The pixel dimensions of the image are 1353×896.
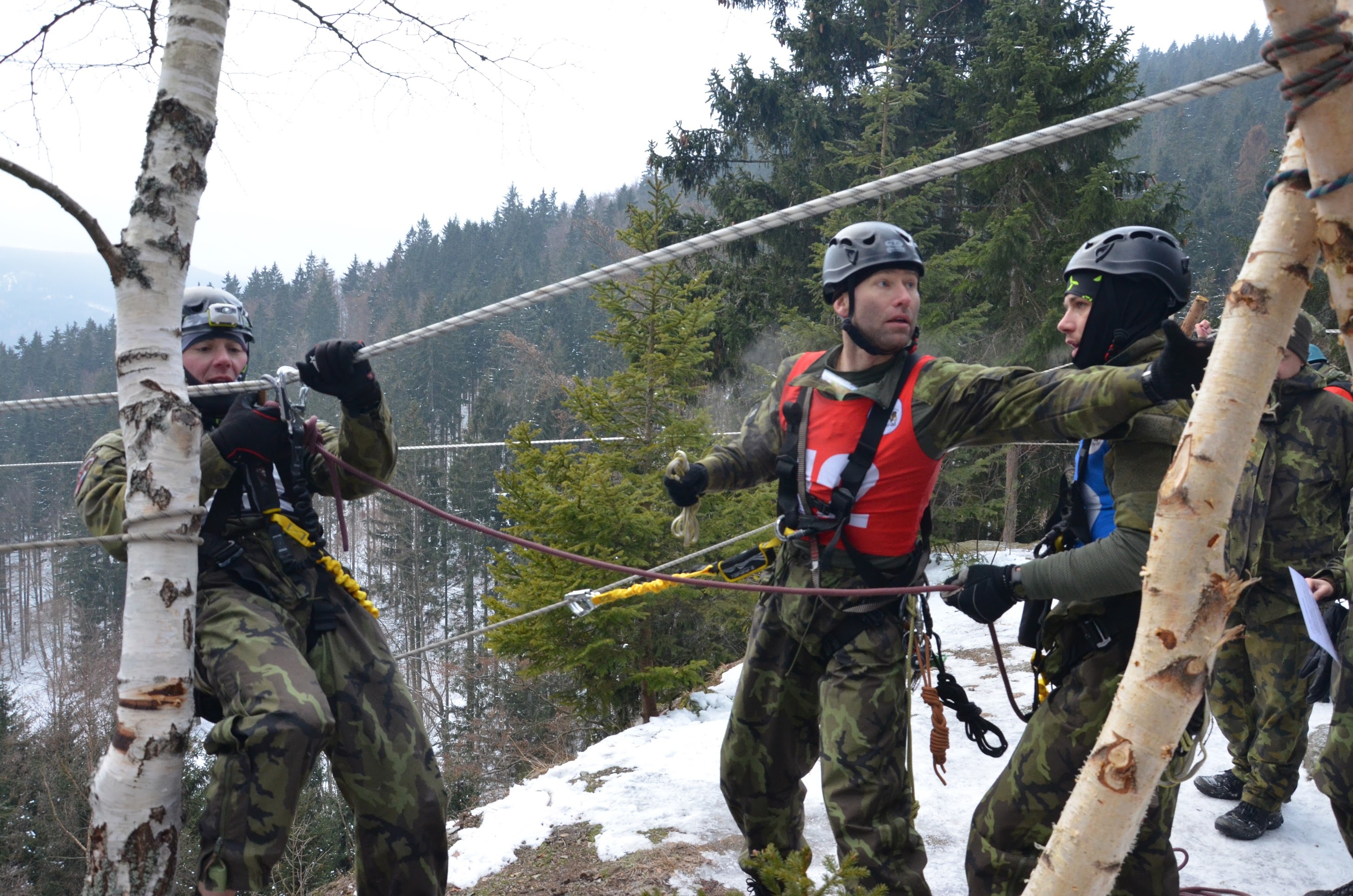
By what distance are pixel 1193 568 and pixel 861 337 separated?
7.33ft

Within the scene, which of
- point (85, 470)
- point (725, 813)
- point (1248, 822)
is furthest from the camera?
point (725, 813)

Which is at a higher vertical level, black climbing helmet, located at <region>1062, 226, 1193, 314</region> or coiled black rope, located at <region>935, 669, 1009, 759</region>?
black climbing helmet, located at <region>1062, 226, 1193, 314</region>

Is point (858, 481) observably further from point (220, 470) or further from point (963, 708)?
point (220, 470)

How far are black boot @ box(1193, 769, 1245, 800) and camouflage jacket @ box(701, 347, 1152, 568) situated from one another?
3.30 metres

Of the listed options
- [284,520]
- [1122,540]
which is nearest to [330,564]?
[284,520]

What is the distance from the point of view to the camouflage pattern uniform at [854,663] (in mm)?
2959

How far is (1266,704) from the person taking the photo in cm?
Result: 449

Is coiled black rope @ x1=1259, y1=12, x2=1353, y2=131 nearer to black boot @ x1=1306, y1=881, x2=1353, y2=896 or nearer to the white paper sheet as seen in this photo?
the white paper sheet

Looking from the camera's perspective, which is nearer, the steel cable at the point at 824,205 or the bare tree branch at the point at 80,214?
the steel cable at the point at 824,205

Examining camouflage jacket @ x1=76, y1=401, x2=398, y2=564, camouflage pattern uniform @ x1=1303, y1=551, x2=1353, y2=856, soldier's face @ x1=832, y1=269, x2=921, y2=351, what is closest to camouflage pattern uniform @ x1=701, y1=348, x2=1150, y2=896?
soldier's face @ x1=832, y1=269, x2=921, y2=351

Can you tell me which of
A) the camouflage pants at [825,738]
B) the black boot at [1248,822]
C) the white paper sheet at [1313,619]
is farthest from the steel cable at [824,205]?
the black boot at [1248,822]

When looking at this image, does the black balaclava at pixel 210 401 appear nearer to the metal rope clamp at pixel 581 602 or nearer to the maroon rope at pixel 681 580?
the maroon rope at pixel 681 580

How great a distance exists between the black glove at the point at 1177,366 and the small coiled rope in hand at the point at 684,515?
68.1 inches

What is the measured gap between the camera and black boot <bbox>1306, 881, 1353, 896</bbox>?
3.82 metres
